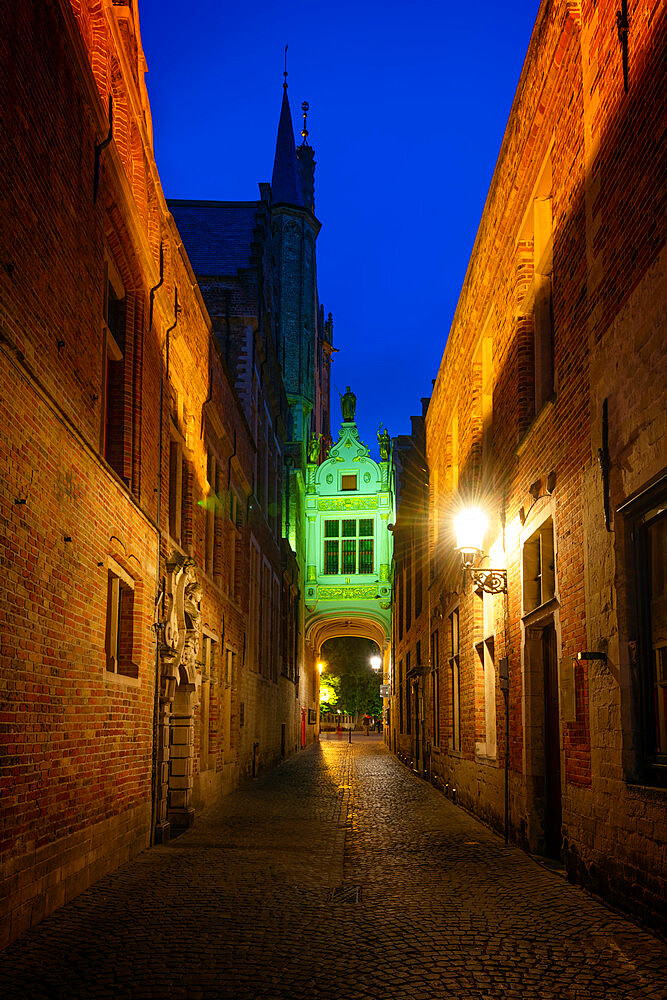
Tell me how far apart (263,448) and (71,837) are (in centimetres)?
1959

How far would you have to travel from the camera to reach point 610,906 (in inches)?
268

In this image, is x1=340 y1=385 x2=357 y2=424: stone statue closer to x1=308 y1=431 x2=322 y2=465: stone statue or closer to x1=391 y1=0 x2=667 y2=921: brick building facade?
x1=308 y1=431 x2=322 y2=465: stone statue

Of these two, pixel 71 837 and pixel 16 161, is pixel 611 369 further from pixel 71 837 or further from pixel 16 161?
pixel 71 837

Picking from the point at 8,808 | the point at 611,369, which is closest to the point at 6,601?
the point at 8,808

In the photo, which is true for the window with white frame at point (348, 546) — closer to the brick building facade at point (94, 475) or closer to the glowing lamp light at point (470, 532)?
the brick building facade at point (94, 475)

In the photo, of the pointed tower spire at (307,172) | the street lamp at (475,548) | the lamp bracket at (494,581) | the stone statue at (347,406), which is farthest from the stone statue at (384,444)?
the lamp bracket at (494,581)

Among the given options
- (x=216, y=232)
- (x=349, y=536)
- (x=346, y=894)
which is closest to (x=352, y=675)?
(x=349, y=536)

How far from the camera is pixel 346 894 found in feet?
25.2

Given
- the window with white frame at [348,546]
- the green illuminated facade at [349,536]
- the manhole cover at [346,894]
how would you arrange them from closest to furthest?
the manhole cover at [346,894], the green illuminated facade at [349,536], the window with white frame at [348,546]

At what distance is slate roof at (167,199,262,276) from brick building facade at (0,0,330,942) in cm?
934

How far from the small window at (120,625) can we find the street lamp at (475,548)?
383cm

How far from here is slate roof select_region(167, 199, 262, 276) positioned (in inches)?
1008

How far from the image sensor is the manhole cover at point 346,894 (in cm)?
745

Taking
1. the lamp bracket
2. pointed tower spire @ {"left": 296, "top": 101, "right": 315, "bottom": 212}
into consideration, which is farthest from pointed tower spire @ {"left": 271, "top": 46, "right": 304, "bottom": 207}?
the lamp bracket
